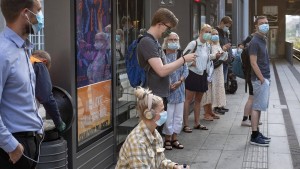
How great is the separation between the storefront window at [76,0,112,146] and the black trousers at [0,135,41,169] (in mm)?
1704

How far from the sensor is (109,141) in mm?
5301

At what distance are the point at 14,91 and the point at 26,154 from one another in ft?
1.23

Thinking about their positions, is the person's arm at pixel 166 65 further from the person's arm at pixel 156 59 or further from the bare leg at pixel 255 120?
the bare leg at pixel 255 120

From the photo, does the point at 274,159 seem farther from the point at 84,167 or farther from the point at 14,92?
the point at 14,92

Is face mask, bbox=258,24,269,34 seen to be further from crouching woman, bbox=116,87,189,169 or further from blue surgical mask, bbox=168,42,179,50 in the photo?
crouching woman, bbox=116,87,189,169

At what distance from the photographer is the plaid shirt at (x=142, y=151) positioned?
2.90m

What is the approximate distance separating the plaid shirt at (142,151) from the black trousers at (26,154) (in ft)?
1.90

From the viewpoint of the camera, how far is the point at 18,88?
2482 millimetres

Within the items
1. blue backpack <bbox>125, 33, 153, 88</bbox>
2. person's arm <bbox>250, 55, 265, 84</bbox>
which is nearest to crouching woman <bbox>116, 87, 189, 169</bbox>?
blue backpack <bbox>125, 33, 153, 88</bbox>

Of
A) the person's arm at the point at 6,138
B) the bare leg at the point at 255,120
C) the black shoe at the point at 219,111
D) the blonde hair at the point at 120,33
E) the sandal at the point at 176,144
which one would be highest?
the blonde hair at the point at 120,33

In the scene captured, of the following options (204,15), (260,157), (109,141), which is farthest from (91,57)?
(204,15)

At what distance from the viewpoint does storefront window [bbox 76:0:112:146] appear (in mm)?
4438

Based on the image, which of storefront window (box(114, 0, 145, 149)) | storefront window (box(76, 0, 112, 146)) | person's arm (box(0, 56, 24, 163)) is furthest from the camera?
storefront window (box(114, 0, 145, 149))

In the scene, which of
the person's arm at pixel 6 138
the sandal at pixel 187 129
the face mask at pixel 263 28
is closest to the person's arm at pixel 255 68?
the face mask at pixel 263 28
